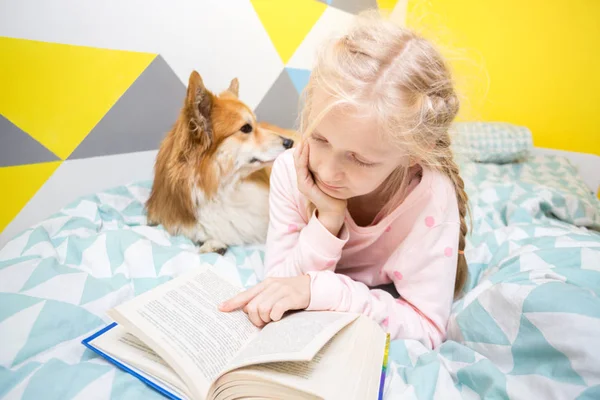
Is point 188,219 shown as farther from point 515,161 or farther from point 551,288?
point 515,161

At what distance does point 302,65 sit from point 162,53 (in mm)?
807

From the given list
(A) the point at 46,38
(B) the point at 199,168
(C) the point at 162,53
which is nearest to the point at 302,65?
(C) the point at 162,53

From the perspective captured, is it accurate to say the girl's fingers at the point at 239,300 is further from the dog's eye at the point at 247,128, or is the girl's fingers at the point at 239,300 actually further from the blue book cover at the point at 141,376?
the dog's eye at the point at 247,128

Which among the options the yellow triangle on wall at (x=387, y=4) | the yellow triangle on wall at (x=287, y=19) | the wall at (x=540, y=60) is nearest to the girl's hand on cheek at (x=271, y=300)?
the yellow triangle on wall at (x=287, y=19)

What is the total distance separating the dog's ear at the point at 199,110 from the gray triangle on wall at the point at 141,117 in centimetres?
35

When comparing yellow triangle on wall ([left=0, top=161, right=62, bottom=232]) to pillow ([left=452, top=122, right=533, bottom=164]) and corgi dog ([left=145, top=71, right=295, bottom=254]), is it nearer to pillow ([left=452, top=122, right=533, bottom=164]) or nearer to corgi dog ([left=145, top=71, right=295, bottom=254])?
corgi dog ([left=145, top=71, right=295, bottom=254])

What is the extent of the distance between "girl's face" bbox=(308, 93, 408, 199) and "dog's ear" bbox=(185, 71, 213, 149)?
0.53 metres

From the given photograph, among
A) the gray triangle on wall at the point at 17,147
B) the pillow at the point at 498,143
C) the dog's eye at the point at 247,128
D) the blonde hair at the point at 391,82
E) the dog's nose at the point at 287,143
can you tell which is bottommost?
the pillow at the point at 498,143

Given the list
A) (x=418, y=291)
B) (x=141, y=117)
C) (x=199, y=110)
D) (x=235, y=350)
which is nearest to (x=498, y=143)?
(x=418, y=291)

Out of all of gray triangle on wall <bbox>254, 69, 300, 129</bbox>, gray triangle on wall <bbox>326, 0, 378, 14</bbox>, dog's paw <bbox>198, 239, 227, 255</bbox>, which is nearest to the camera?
dog's paw <bbox>198, 239, 227, 255</bbox>

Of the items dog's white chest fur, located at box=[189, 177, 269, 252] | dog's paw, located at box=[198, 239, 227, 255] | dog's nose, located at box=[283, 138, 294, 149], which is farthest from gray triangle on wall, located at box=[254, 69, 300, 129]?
dog's paw, located at box=[198, 239, 227, 255]

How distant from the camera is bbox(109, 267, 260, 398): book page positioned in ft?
1.77

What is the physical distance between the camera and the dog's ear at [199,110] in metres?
1.09

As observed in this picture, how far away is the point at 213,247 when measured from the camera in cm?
119
